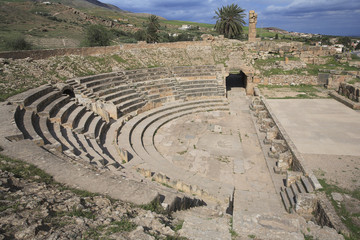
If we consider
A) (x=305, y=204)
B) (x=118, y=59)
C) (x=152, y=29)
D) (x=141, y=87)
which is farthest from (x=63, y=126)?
(x=152, y=29)

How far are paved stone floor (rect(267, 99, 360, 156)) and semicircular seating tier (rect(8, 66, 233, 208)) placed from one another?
493cm

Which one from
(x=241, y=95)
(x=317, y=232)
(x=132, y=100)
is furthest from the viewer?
(x=241, y=95)

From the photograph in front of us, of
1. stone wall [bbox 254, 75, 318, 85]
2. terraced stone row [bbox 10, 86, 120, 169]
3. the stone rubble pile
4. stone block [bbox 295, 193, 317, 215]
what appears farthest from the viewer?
stone wall [bbox 254, 75, 318, 85]

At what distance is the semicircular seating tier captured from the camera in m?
8.30

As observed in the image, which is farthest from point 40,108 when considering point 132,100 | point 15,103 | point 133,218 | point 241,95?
point 241,95

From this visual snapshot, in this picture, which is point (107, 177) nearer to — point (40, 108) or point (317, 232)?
point (317, 232)

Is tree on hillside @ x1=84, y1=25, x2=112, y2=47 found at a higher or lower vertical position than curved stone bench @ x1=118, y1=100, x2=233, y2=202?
higher

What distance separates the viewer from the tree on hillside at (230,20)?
29.0m

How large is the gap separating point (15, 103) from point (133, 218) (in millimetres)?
9311

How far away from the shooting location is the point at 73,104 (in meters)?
13.4

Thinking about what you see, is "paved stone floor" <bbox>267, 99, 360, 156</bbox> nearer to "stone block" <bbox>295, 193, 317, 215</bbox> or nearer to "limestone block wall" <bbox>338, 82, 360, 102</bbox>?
"limestone block wall" <bbox>338, 82, 360, 102</bbox>

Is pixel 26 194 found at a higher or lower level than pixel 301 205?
higher

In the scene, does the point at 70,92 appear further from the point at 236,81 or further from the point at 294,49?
the point at 294,49

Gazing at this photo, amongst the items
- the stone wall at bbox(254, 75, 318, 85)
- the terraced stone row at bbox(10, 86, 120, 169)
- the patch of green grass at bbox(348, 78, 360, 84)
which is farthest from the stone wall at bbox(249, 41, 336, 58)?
the terraced stone row at bbox(10, 86, 120, 169)
